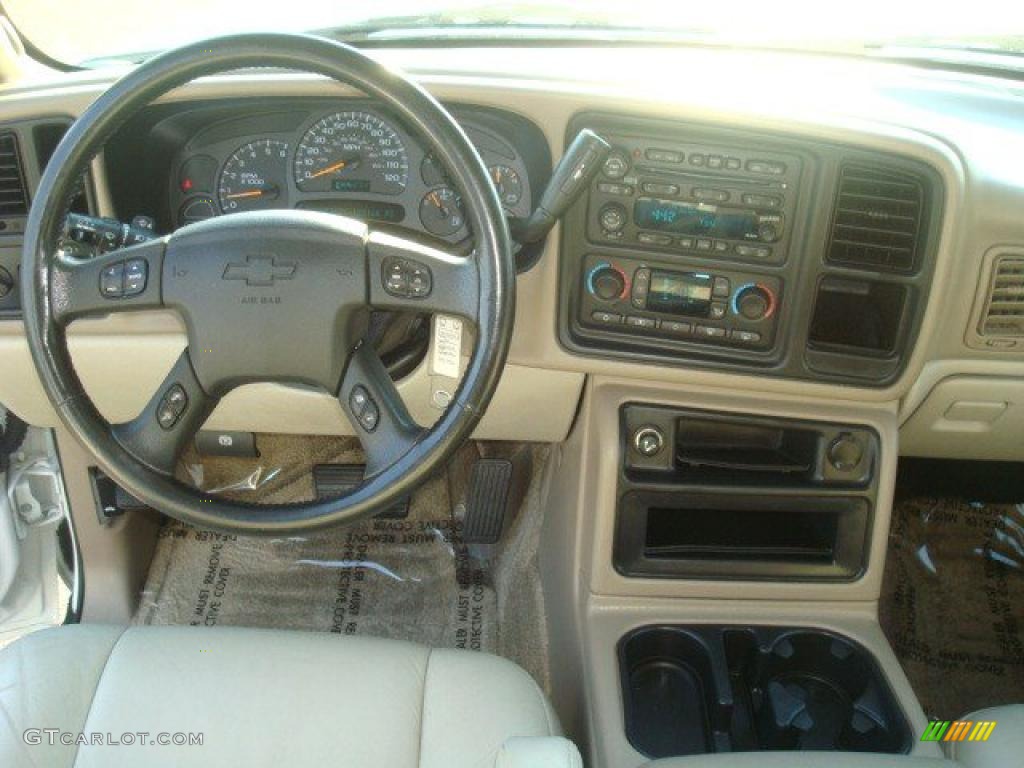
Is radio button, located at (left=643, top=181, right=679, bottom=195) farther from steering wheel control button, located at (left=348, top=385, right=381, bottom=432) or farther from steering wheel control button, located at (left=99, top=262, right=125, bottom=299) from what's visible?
steering wheel control button, located at (left=99, top=262, right=125, bottom=299)

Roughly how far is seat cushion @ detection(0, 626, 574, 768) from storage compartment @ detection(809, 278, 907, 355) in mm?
735

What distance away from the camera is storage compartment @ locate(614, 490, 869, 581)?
1676 millimetres

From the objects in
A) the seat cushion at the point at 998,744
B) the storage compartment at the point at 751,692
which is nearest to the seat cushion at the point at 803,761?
the seat cushion at the point at 998,744

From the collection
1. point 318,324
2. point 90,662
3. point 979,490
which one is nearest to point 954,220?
point 318,324

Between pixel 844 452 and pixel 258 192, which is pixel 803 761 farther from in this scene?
pixel 258 192

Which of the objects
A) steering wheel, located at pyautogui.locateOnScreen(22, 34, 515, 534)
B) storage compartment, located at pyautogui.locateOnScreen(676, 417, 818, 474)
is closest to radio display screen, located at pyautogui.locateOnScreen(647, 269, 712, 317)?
storage compartment, located at pyautogui.locateOnScreen(676, 417, 818, 474)

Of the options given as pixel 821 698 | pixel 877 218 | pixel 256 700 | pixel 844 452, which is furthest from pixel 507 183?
pixel 821 698

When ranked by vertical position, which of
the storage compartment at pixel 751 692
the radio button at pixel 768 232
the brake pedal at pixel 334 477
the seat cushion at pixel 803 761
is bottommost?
the storage compartment at pixel 751 692

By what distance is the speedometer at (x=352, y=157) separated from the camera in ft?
4.95

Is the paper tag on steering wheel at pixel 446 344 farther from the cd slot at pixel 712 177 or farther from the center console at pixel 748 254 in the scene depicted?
the cd slot at pixel 712 177

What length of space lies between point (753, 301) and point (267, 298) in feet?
2.53

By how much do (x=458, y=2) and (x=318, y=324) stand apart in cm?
85

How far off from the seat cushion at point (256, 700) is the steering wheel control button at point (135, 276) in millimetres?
482

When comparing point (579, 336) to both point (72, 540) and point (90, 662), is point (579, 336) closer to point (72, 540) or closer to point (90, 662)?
point (90, 662)
